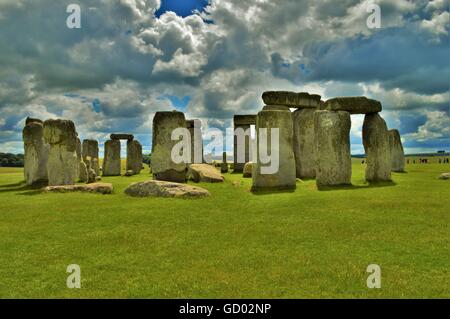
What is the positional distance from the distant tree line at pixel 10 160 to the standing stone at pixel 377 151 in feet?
212

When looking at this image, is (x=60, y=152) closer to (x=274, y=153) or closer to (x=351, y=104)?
(x=274, y=153)

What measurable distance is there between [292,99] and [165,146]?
7.62 m

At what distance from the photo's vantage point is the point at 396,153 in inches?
1068

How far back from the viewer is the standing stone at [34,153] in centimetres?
2106

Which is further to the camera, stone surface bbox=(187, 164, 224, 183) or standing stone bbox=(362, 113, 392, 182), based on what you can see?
stone surface bbox=(187, 164, 224, 183)

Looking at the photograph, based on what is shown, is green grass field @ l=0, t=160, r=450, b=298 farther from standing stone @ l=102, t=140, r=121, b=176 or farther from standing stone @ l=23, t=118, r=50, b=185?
standing stone @ l=102, t=140, r=121, b=176

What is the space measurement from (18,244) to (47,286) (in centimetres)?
300

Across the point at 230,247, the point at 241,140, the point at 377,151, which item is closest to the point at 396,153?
the point at 377,151

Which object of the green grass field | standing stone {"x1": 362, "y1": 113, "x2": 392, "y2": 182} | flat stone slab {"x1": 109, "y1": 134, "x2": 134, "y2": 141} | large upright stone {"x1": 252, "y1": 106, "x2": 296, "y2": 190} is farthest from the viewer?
flat stone slab {"x1": 109, "y1": 134, "x2": 134, "y2": 141}

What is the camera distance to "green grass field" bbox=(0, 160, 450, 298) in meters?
5.80

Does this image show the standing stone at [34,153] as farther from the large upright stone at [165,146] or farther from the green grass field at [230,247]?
the green grass field at [230,247]

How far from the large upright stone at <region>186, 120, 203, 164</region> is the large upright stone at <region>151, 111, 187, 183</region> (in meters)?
10.5

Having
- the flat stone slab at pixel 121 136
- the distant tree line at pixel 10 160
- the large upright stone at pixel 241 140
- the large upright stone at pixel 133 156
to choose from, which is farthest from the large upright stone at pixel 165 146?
the distant tree line at pixel 10 160

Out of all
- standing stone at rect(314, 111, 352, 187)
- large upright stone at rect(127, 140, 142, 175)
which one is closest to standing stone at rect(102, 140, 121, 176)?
large upright stone at rect(127, 140, 142, 175)
